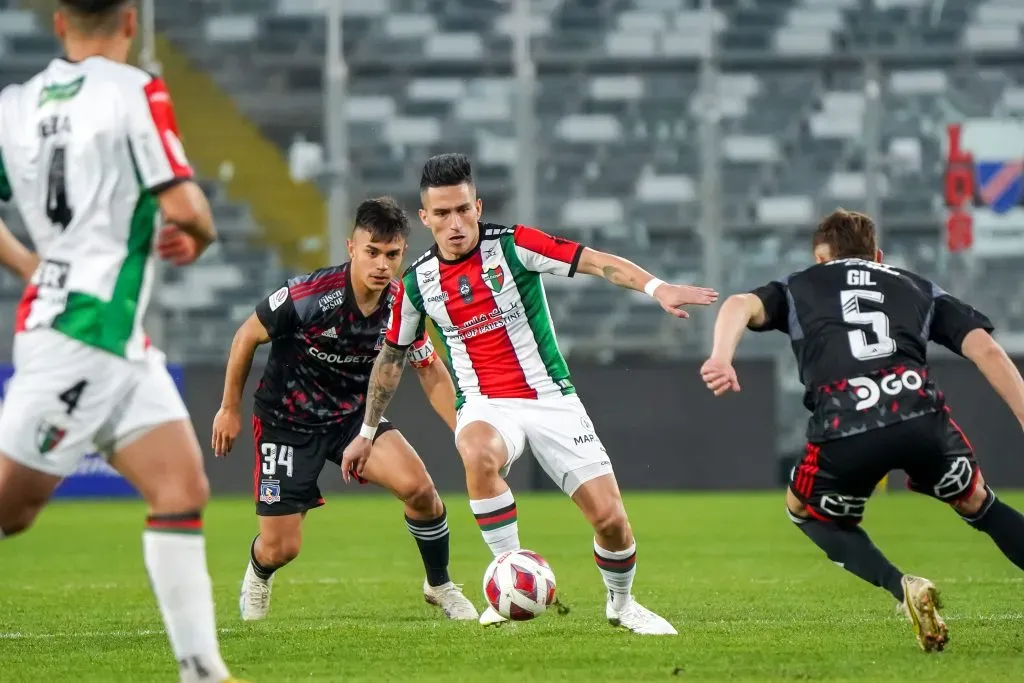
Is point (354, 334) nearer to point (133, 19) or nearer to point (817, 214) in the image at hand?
point (133, 19)

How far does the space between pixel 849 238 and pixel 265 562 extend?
132 inches

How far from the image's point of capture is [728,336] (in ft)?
18.9

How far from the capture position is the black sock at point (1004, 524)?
6.34 metres

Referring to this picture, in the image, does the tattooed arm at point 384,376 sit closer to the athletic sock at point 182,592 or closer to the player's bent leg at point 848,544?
the player's bent leg at point 848,544

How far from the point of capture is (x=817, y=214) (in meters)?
23.2

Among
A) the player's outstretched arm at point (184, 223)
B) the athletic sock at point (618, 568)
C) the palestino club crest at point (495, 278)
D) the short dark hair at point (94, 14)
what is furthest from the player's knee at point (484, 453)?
the short dark hair at point (94, 14)

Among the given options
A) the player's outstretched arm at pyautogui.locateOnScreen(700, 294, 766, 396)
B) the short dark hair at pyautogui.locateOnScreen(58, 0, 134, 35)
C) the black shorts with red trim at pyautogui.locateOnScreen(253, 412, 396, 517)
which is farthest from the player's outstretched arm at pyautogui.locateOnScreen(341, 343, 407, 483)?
the short dark hair at pyautogui.locateOnScreen(58, 0, 134, 35)

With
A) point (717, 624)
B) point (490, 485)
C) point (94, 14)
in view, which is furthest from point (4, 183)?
point (717, 624)

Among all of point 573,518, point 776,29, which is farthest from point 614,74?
point 573,518

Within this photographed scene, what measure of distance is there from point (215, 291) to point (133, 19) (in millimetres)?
18299

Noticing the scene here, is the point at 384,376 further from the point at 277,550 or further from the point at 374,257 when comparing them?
the point at 277,550

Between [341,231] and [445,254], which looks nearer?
[445,254]

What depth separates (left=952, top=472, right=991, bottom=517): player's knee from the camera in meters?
6.25

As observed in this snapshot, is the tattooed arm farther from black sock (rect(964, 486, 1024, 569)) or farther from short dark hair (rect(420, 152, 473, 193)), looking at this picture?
black sock (rect(964, 486, 1024, 569))
